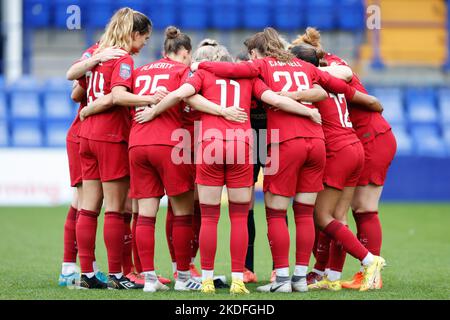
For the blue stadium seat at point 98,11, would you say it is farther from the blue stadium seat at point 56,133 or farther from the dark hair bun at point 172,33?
the dark hair bun at point 172,33

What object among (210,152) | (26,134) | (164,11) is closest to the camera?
(210,152)

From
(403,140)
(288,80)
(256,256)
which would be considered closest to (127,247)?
(288,80)

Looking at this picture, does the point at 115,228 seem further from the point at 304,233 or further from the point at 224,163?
the point at 304,233

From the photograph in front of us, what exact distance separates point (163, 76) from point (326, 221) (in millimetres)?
1676

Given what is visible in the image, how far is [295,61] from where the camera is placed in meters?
6.76

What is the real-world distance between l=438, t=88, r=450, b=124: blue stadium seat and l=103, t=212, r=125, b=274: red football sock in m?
12.3

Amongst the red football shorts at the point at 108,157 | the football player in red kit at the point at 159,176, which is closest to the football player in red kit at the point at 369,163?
the football player in red kit at the point at 159,176

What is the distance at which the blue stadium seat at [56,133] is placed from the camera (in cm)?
1670

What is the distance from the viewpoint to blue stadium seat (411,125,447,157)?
17.0m

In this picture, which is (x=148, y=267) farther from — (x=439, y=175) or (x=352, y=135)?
(x=439, y=175)

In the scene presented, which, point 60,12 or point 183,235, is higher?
point 60,12

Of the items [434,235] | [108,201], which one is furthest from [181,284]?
[434,235]

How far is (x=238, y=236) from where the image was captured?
646 cm

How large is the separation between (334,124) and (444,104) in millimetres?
11716
